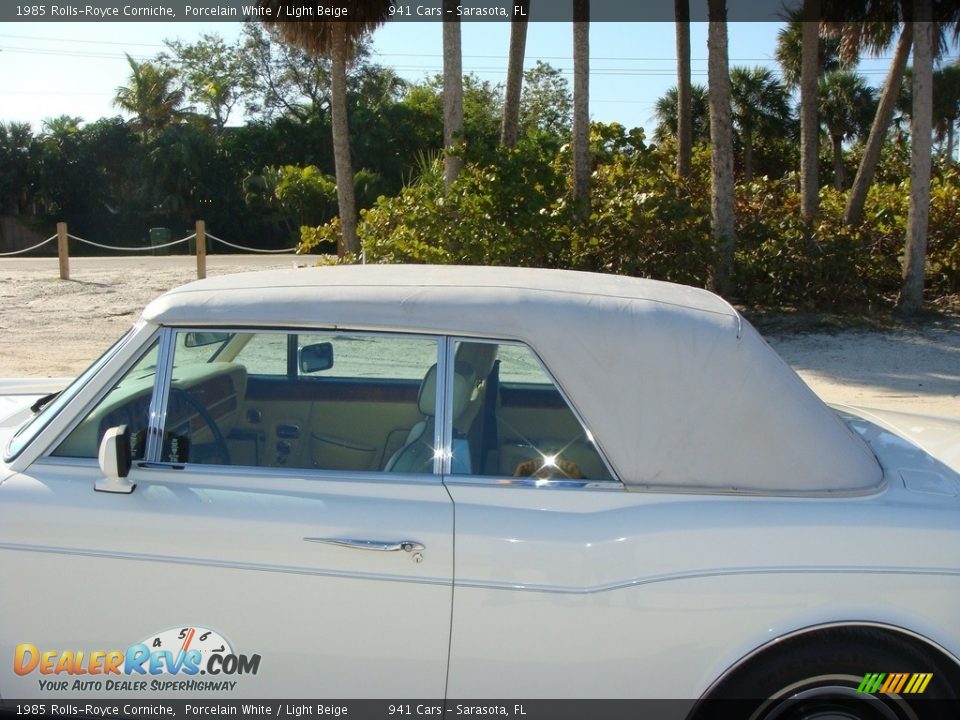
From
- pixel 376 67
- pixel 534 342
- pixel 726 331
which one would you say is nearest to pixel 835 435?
pixel 726 331

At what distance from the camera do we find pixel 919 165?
43.2 ft

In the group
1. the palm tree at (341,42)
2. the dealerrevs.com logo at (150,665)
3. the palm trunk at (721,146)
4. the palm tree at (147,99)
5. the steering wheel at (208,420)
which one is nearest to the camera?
the dealerrevs.com logo at (150,665)

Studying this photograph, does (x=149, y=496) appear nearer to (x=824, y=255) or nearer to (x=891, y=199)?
(x=824, y=255)

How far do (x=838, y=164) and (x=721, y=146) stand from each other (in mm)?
19302

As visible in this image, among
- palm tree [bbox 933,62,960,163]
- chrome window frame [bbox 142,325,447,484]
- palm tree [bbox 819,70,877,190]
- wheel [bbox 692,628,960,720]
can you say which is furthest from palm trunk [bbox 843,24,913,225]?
palm tree [bbox 933,62,960,163]

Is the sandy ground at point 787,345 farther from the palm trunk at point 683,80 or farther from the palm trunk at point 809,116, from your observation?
the palm trunk at point 683,80

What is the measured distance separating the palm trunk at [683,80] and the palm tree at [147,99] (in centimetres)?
3168

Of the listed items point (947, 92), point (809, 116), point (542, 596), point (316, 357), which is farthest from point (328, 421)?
point (947, 92)

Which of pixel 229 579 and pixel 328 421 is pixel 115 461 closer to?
pixel 229 579

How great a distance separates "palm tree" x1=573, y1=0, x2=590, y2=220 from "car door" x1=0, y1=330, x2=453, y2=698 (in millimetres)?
11939

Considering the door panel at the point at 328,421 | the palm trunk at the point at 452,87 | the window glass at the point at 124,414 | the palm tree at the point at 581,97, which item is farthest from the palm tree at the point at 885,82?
the window glass at the point at 124,414

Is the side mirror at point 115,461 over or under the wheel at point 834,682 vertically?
over

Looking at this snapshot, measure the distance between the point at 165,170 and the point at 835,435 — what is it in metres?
41.1

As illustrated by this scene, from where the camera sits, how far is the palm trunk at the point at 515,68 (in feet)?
51.6
